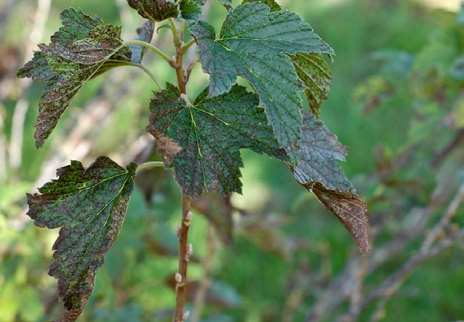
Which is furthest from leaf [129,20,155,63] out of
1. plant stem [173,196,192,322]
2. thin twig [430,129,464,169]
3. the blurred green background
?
thin twig [430,129,464,169]

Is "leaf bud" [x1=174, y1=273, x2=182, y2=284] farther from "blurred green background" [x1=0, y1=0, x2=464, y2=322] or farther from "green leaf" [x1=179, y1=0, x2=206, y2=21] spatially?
"blurred green background" [x1=0, y1=0, x2=464, y2=322]

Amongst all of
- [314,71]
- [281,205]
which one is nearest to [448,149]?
[314,71]

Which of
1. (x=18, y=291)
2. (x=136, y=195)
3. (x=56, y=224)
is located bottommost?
(x=56, y=224)

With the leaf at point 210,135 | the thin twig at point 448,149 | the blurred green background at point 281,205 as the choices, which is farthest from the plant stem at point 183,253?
the thin twig at point 448,149

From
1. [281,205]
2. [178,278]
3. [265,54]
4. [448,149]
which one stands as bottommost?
[178,278]

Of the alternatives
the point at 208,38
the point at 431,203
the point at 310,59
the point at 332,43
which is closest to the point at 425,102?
the point at 431,203

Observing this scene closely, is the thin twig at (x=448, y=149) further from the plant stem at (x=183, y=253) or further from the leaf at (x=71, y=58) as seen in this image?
the leaf at (x=71, y=58)

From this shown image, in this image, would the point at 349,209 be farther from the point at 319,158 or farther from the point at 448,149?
the point at 448,149

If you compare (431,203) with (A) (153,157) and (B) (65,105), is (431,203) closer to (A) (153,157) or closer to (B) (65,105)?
(A) (153,157)
